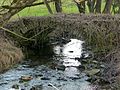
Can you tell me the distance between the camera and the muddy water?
476 inches

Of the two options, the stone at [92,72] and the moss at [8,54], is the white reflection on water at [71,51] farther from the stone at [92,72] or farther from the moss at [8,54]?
the moss at [8,54]

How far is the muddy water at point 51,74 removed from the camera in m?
12.1

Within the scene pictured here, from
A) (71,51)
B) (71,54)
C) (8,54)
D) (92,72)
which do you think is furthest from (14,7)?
(71,51)

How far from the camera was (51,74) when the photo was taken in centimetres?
1357

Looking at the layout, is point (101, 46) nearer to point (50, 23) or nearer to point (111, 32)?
point (111, 32)

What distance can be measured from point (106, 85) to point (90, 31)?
3580mm

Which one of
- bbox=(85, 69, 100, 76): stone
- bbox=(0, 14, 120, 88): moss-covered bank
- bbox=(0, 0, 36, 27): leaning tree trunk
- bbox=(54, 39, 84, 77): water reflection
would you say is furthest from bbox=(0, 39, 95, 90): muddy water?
bbox=(0, 0, 36, 27): leaning tree trunk

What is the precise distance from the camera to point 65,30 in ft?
53.6

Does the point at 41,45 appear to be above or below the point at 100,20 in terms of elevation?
below

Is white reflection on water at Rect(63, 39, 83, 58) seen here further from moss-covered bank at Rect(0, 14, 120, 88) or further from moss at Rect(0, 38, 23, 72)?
moss at Rect(0, 38, 23, 72)

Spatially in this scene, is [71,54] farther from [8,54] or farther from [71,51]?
[8,54]

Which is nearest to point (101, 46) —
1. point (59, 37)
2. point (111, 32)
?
point (111, 32)

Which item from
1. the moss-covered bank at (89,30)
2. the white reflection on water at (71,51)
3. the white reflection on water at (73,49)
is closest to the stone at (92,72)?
the moss-covered bank at (89,30)

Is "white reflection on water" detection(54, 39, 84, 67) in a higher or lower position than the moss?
lower
